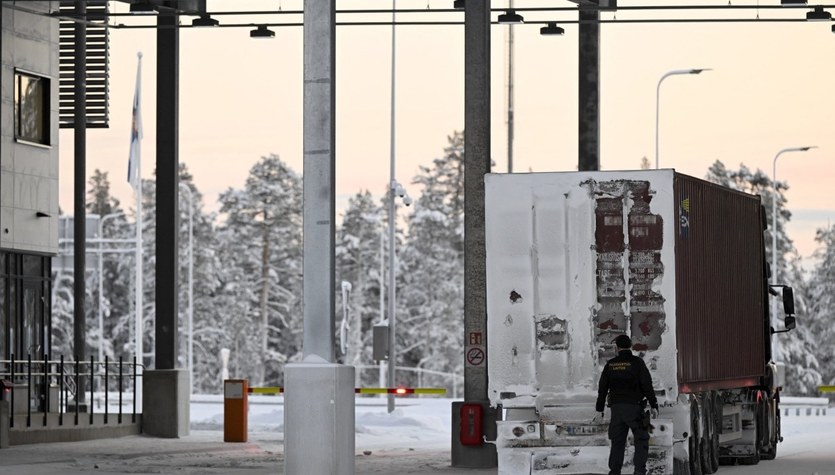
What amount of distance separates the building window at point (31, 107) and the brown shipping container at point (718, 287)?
18105 mm

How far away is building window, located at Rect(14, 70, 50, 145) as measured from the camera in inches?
1617

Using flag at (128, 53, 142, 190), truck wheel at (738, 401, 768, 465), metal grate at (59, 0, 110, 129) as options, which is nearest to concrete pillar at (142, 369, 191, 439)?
metal grate at (59, 0, 110, 129)

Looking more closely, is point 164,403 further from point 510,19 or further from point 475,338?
point 475,338

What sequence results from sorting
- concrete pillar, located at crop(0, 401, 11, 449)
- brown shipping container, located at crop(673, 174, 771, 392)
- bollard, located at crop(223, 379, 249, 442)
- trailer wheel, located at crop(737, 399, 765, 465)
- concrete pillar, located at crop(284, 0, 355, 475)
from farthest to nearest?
bollard, located at crop(223, 379, 249, 442)
concrete pillar, located at crop(0, 401, 11, 449)
trailer wheel, located at crop(737, 399, 765, 465)
brown shipping container, located at crop(673, 174, 771, 392)
concrete pillar, located at crop(284, 0, 355, 475)

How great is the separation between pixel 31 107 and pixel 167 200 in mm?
5508

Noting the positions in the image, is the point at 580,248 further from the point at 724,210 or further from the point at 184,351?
the point at 184,351

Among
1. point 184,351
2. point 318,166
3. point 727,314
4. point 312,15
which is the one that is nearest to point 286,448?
point 318,166

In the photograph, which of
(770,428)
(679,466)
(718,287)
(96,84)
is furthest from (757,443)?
(96,84)

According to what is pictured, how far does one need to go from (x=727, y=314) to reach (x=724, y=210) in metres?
1.42

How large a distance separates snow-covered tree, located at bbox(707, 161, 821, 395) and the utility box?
193ft

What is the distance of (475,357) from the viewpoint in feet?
89.5

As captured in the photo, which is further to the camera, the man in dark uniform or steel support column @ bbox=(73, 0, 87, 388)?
steel support column @ bbox=(73, 0, 87, 388)

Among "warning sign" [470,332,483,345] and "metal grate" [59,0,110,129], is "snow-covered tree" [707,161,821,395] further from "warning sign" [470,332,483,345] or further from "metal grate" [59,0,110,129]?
"warning sign" [470,332,483,345]

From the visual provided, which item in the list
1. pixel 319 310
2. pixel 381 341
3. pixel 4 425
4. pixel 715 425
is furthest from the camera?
pixel 381 341
